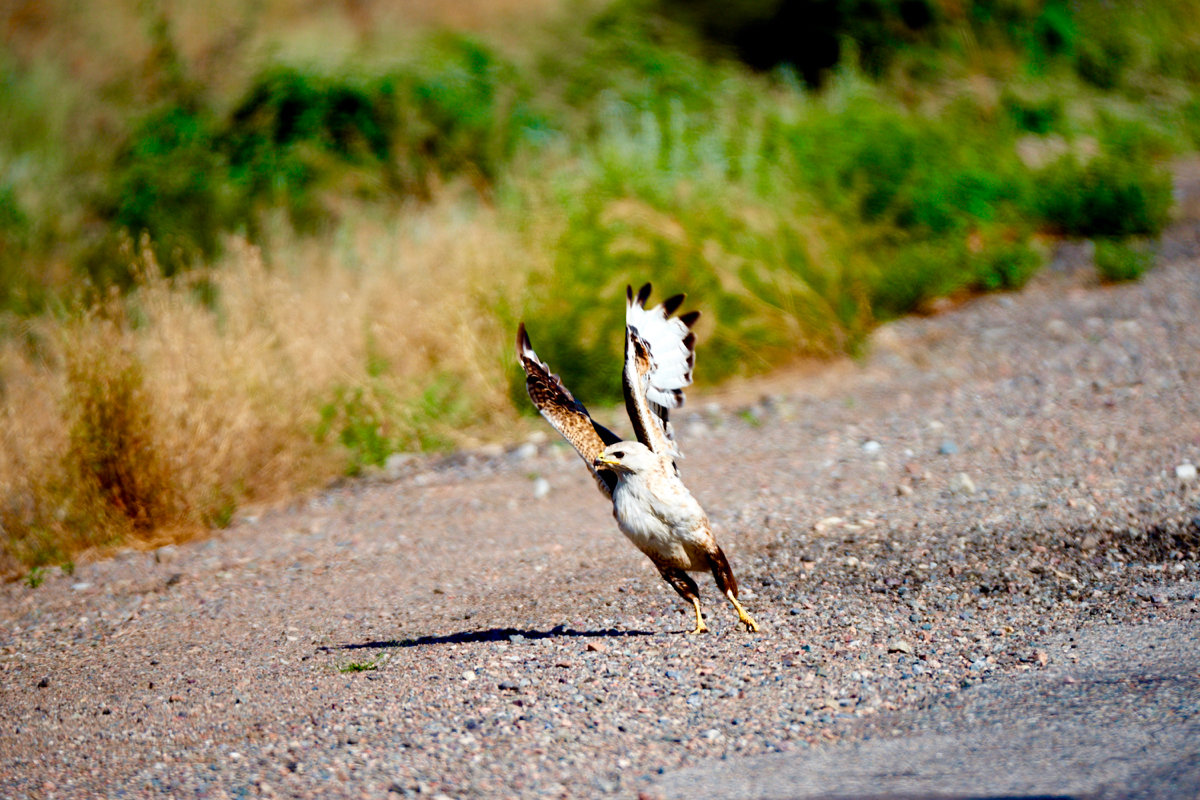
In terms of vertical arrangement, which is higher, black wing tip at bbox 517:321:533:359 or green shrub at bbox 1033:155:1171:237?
black wing tip at bbox 517:321:533:359

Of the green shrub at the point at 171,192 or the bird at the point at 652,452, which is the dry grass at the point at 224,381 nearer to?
the green shrub at the point at 171,192

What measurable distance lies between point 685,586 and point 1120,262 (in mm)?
7559

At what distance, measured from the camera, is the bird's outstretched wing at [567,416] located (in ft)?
15.6

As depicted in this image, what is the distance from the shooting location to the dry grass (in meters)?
6.73

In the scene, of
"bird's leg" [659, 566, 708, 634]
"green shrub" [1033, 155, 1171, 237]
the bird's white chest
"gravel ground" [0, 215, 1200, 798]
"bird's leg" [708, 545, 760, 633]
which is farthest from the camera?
"green shrub" [1033, 155, 1171, 237]

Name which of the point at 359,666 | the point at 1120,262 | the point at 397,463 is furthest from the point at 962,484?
the point at 1120,262

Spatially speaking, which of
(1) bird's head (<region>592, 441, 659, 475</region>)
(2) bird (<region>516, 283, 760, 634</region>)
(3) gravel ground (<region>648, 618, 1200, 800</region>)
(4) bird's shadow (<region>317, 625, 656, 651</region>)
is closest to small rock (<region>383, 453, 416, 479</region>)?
(4) bird's shadow (<region>317, 625, 656, 651</region>)

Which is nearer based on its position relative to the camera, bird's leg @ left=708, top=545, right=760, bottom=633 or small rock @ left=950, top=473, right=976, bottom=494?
bird's leg @ left=708, top=545, right=760, bottom=633

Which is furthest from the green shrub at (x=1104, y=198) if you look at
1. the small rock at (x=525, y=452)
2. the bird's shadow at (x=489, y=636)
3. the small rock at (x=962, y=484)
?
the bird's shadow at (x=489, y=636)

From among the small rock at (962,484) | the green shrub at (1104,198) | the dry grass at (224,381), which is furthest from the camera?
the green shrub at (1104,198)

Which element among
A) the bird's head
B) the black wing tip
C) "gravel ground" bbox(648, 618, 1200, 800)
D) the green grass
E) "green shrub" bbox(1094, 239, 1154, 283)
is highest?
the black wing tip

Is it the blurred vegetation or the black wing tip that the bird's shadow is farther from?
the blurred vegetation

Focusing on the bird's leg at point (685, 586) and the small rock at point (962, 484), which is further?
the small rock at point (962, 484)

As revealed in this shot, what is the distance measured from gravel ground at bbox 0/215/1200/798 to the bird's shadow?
20 mm
